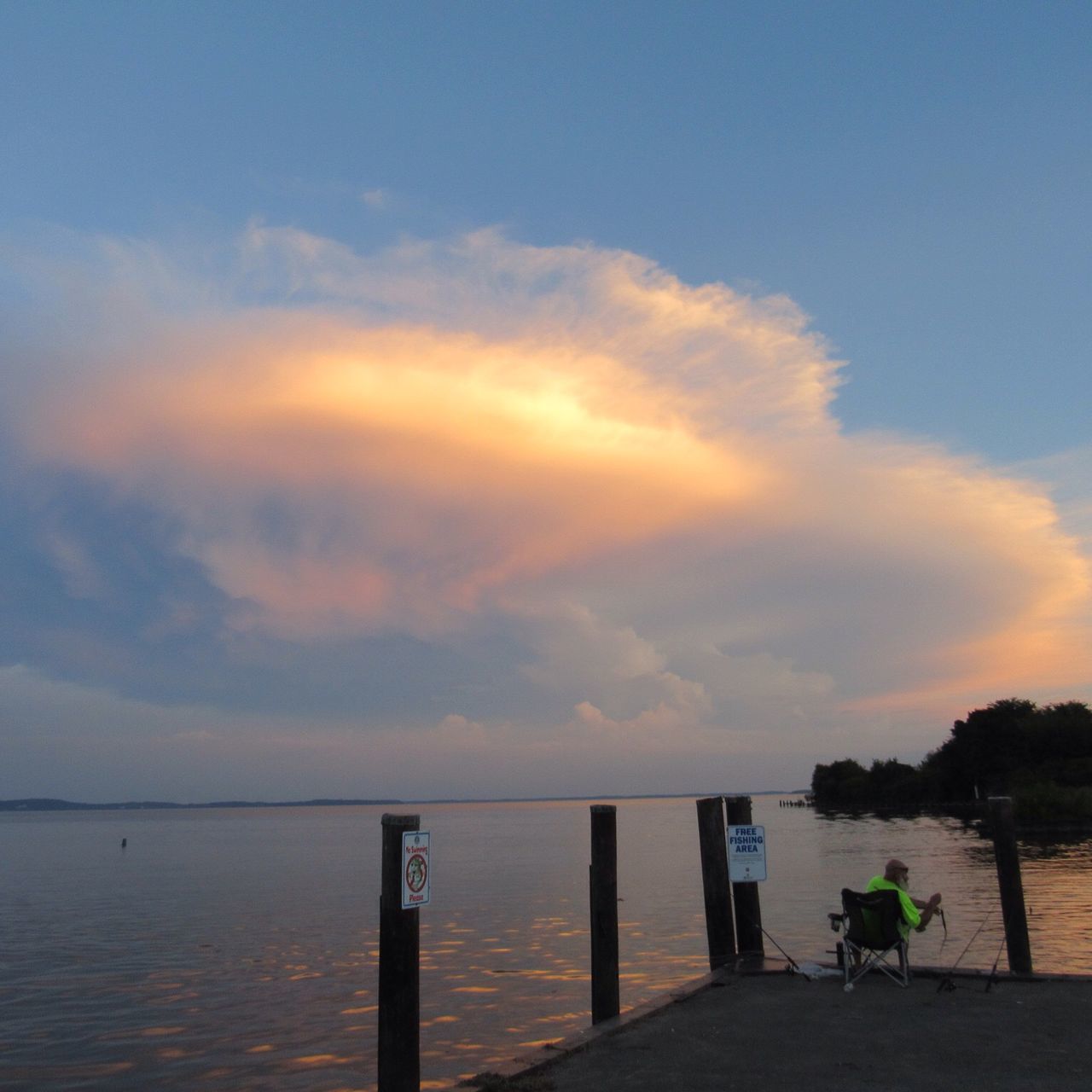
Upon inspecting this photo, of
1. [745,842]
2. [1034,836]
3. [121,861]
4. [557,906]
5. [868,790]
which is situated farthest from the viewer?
[868,790]

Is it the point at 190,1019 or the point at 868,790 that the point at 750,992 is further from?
the point at 868,790

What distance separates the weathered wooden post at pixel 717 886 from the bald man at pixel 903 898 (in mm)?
2056

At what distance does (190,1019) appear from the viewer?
1888 centimetres

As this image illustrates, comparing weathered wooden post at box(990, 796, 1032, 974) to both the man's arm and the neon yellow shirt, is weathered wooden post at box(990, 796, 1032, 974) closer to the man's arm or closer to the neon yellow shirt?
the man's arm

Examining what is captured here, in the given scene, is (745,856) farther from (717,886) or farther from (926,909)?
(926,909)

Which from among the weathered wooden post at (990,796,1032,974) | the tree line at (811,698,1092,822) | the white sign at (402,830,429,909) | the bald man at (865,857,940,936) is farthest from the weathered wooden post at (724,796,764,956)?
the tree line at (811,698,1092,822)

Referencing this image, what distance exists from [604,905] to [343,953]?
55.1ft

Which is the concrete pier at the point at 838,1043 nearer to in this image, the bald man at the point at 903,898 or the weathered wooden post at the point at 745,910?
the bald man at the point at 903,898

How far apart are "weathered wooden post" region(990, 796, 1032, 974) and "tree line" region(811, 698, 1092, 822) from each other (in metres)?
62.2

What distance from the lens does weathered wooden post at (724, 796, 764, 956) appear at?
543 inches

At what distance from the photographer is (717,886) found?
45.2ft

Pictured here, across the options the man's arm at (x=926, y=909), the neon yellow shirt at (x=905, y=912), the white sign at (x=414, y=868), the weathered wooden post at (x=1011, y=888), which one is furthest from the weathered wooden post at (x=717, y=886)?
the white sign at (x=414, y=868)

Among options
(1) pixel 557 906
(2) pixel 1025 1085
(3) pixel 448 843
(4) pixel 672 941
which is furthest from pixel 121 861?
(2) pixel 1025 1085

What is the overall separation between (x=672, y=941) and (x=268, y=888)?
27.1 m
